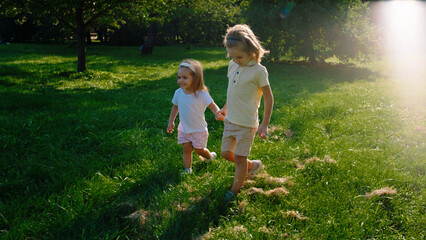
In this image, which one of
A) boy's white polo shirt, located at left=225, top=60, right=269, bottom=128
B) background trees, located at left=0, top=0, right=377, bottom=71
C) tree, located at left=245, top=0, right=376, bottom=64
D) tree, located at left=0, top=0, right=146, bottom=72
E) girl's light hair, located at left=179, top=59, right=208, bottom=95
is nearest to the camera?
boy's white polo shirt, located at left=225, top=60, right=269, bottom=128

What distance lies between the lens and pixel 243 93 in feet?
9.80

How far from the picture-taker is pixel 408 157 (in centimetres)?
402

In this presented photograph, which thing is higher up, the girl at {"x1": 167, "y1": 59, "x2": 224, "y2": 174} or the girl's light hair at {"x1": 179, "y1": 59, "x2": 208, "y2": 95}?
the girl's light hair at {"x1": 179, "y1": 59, "x2": 208, "y2": 95}

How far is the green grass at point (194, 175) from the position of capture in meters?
2.63

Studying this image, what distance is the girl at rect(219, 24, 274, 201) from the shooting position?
285cm

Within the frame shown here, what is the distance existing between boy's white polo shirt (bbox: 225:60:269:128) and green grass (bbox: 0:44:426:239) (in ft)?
2.66

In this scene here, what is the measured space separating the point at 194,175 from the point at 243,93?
124 cm

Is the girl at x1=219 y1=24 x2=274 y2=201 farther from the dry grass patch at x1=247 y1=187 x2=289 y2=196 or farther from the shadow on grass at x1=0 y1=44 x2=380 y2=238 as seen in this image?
the shadow on grass at x1=0 y1=44 x2=380 y2=238

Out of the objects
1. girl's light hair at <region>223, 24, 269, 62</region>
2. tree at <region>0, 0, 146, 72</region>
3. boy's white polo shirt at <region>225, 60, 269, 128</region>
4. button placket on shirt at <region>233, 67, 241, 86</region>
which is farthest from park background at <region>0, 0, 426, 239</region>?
tree at <region>0, 0, 146, 72</region>

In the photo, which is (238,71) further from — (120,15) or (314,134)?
(120,15)

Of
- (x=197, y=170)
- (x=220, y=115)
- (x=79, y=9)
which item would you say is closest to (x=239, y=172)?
(x=220, y=115)

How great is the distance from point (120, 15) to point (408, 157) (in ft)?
38.4

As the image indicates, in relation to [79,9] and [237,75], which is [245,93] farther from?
[79,9]

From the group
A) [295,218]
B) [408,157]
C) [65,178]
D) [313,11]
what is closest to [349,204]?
[295,218]
